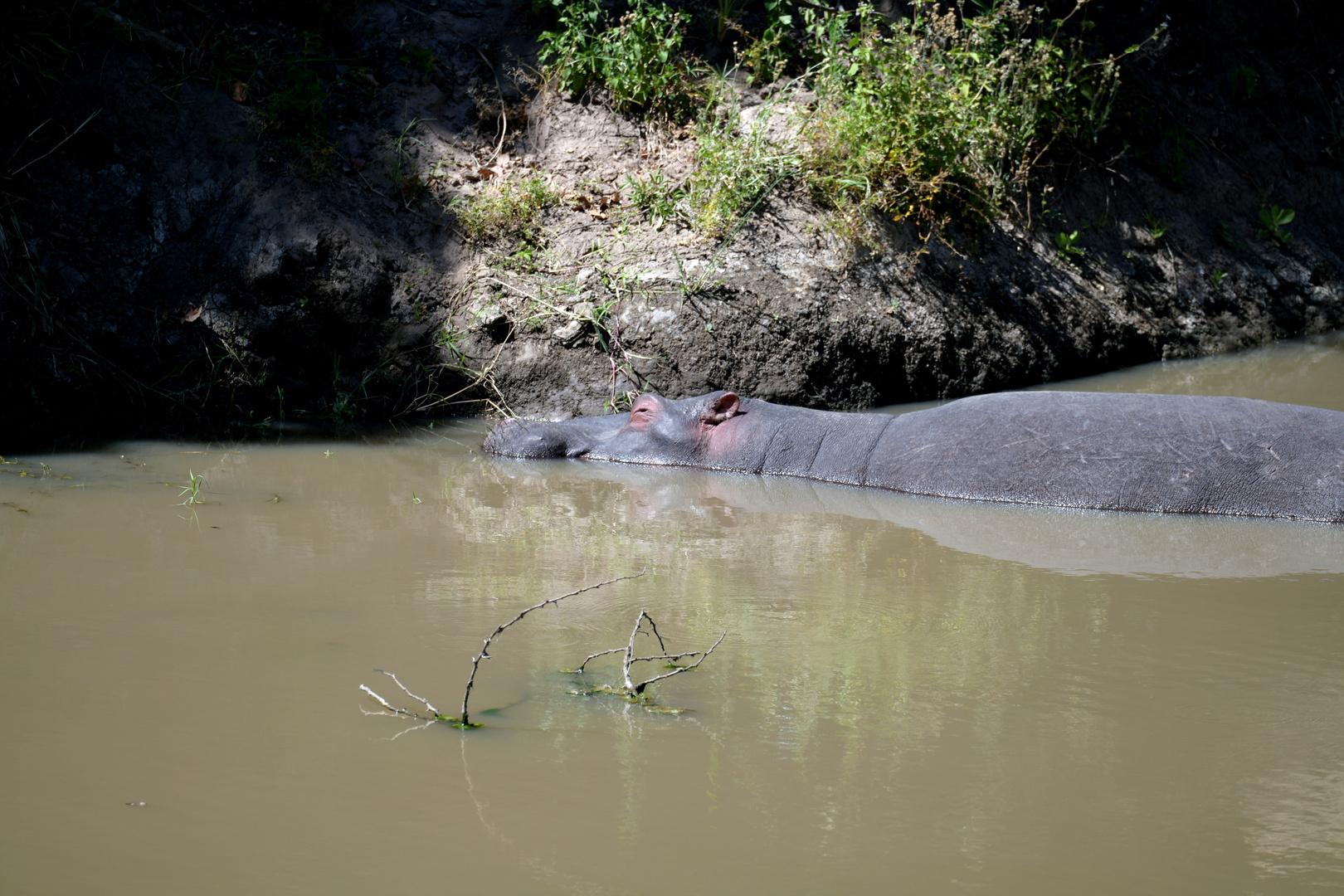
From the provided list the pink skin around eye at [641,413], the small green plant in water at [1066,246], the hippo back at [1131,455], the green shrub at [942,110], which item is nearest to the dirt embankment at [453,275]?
the small green plant in water at [1066,246]

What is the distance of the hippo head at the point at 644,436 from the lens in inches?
285

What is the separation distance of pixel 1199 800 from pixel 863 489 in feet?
12.9

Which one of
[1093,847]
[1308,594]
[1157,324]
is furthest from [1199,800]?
[1157,324]

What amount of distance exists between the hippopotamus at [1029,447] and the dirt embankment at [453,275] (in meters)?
0.97

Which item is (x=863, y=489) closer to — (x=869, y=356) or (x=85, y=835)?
(x=869, y=356)

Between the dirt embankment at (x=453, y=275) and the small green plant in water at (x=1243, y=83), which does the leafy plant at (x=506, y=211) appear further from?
the small green plant in water at (x=1243, y=83)

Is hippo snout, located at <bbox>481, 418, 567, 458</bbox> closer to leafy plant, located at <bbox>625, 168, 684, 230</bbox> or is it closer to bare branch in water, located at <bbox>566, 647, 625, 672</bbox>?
leafy plant, located at <bbox>625, 168, 684, 230</bbox>

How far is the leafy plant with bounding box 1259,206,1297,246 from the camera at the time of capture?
10.7m

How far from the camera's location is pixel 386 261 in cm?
851

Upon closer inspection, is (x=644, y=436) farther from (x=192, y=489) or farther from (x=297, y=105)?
(x=297, y=105)

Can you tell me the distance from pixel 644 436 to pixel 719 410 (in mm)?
492

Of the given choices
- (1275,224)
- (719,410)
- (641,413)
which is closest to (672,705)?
(719,410)

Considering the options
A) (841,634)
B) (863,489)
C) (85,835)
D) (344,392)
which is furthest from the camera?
(344,392)

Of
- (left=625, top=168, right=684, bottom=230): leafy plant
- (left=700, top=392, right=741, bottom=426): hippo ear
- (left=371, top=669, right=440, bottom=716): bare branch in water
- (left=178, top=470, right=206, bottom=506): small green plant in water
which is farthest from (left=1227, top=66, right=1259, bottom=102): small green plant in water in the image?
(left=371, top=669, right=440, bottom=716): bare branch in water
